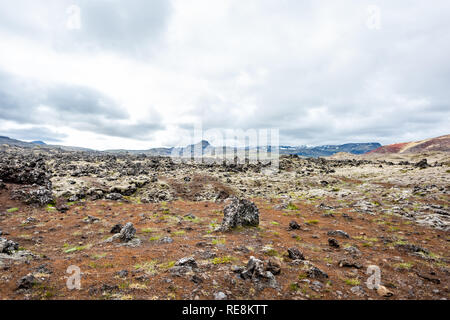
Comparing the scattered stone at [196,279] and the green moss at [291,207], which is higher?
the scattered stone at [196,279]

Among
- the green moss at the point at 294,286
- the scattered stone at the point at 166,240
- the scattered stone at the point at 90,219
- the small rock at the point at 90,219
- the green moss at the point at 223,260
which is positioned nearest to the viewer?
the green moss at the point at 294,286

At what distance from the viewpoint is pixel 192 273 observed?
9.98 metres

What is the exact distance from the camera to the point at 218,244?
14938 millimetres

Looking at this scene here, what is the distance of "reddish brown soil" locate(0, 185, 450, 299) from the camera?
8828 mm

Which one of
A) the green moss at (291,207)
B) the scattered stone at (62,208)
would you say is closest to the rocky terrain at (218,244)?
the green moss at (291,207)

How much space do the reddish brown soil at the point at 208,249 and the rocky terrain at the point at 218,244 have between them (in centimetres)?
7

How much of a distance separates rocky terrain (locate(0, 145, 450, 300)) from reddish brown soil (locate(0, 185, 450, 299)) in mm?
70

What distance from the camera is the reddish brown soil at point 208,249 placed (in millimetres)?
8828

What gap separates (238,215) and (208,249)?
6537mm

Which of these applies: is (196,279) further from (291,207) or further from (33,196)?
(33,196)

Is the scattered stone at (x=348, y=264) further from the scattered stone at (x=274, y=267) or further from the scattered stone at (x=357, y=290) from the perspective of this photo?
the scattered stone at (x=274, y=267)

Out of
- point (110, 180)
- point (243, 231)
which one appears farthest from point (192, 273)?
point (110, 180)

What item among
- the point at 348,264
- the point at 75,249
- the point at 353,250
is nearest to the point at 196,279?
the point at 348,264
